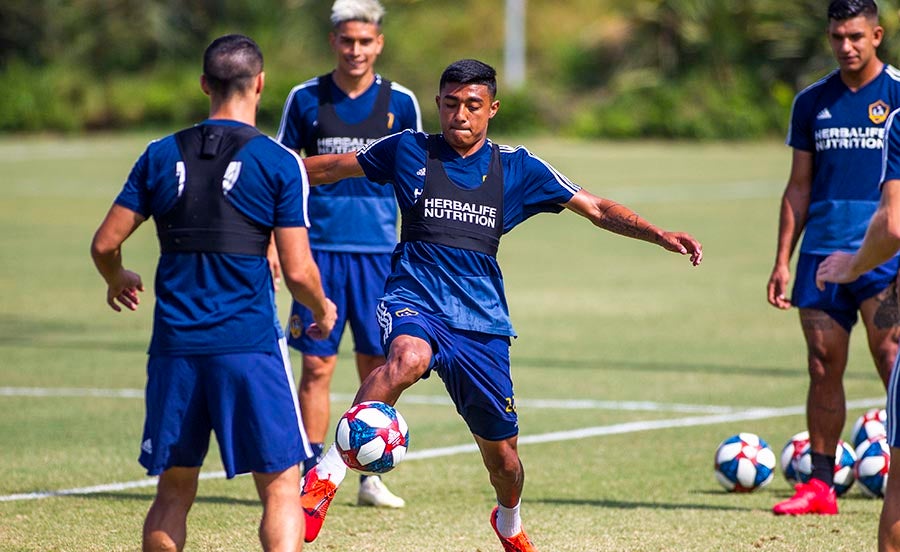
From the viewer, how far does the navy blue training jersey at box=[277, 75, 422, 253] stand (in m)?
8.64

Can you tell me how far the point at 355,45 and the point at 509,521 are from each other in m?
3.30

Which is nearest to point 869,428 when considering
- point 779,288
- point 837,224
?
point 779,288

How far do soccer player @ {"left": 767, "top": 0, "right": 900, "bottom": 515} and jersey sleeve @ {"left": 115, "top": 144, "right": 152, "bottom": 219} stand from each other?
13.1 feet

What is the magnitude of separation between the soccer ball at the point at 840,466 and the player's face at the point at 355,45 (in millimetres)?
3502

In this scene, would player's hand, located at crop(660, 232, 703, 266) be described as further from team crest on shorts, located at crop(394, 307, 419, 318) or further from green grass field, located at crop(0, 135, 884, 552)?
green grass field, located at crop(0, 135, 884, 552)

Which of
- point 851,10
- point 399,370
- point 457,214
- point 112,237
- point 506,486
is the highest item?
point 851,10

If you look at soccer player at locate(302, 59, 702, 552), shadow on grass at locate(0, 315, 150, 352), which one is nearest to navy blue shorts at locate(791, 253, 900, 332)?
soccer player at locate(302, 59, 702, 552)

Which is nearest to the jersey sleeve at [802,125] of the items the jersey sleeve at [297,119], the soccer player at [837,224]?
the soccer player at [837,224]

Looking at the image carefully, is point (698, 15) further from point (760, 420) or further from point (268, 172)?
point (268, 172)

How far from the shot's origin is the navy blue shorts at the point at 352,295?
338 inches

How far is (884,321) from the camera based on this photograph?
7.92 metres

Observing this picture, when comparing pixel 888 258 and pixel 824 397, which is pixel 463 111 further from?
pixel 824 397

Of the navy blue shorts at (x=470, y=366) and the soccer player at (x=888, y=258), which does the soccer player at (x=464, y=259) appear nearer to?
the navy blue shorts at (x=470, y=366)

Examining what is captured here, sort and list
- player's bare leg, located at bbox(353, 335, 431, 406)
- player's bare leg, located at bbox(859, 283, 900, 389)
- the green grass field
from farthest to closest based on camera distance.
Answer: player's bare leg, located at bbox(859, 283, 900, 389) < the green grass field < player's bare leg, located at bbox(353, 335, 431, 406)
